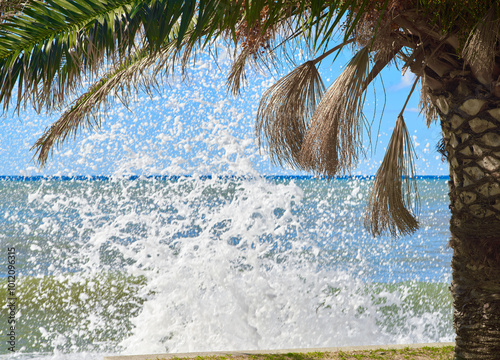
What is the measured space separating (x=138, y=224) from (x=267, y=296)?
1547 centimetres

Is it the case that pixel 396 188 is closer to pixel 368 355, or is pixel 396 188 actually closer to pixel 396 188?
pixel 396 188

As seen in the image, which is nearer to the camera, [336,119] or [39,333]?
[336,119]

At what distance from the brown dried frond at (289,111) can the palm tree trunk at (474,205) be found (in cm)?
116

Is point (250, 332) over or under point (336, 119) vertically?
under

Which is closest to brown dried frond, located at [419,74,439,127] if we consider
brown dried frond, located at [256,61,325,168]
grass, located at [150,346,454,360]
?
brown dried frond, located at [256,61,325,168]

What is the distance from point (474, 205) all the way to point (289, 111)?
1.85 meters

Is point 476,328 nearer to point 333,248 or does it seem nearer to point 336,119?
point 336,119

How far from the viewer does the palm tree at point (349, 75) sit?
7.52 ft

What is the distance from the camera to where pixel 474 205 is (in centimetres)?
311

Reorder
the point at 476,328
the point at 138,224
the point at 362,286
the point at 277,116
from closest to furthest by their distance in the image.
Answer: the point at 476,328
the point at 277,116
the point at 362,286
the point at 138,224

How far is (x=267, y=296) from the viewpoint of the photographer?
724 cm

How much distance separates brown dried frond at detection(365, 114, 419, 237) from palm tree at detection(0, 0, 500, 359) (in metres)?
0.01

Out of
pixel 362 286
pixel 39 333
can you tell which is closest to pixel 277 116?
pixel 39 333

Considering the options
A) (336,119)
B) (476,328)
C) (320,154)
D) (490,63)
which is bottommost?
(476,328)
